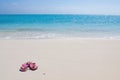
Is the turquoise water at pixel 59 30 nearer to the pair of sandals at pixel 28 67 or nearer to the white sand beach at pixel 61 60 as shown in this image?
the white sand beach at pixel 61 60

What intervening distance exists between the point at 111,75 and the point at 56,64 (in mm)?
1362

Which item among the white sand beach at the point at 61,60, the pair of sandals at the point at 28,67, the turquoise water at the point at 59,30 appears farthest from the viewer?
the turquoise water at the point at 59,30

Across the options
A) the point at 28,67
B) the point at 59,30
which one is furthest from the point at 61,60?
the point at 59,30

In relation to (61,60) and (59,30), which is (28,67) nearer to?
(61,60)

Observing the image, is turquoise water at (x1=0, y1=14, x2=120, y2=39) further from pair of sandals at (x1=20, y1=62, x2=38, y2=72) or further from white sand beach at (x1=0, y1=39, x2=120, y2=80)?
pair of sandals at (x1=20, y1=62, x2=38, y2=72)

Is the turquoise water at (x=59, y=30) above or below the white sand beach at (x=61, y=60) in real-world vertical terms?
below

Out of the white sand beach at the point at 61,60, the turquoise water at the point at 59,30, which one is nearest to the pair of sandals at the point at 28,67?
the white sand beach at the point at 61,60

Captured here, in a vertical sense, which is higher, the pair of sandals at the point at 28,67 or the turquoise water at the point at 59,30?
Result: the pair of sandals at the point at 28,67

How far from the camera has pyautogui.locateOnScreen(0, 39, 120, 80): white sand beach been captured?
15.2 ft

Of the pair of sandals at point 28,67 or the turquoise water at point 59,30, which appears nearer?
the pair of sandals at point 28,67

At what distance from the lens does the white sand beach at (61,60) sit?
462 cm

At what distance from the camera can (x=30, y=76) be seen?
458 cm

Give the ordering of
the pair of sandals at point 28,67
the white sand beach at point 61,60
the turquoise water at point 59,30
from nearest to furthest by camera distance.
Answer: the white sand beach at point 61,60 < the pair of sandals at point 28,67 < the turquoise water at point 59,30

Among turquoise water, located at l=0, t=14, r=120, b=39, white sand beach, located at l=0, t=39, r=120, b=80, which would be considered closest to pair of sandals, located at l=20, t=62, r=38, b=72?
white sand beach, located at l=0, t=39, r=120, b=80
